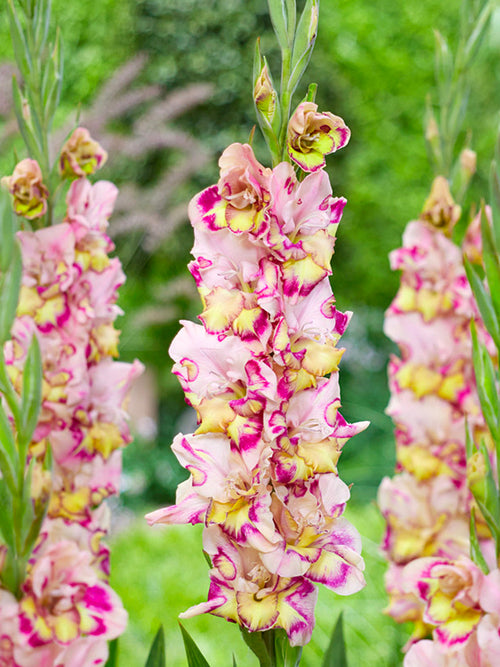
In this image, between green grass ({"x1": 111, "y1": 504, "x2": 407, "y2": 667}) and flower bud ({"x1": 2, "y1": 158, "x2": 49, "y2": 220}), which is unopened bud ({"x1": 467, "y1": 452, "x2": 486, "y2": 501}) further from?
green grass ({"x1": 111, "y1": 504, "x2": 407, "y2": 667})

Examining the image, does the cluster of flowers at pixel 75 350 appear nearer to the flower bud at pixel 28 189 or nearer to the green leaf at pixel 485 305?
the flower bud at pixel 28 189


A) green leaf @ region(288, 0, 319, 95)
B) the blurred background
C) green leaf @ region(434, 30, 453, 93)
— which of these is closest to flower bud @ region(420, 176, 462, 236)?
green leaf @ region(434, 30, 453, 93)

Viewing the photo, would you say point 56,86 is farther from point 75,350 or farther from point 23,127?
point 75,350

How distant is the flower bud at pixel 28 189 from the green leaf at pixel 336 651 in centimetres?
44

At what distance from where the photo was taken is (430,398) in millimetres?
1038

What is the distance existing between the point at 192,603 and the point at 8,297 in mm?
1871

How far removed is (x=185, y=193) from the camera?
444 cm

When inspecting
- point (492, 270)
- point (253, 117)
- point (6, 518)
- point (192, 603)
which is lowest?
point (192, 603)

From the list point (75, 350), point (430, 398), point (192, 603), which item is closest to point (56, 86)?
point (75, 350)

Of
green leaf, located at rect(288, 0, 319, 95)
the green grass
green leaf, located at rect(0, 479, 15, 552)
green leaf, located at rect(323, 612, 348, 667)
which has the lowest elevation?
the green grass

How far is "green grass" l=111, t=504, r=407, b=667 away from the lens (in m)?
1.63

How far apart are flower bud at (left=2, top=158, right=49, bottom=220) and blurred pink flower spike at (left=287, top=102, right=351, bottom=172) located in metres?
0.30

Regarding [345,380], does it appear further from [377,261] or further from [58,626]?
[58,626]

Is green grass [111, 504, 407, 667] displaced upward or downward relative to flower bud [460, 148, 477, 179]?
downward
